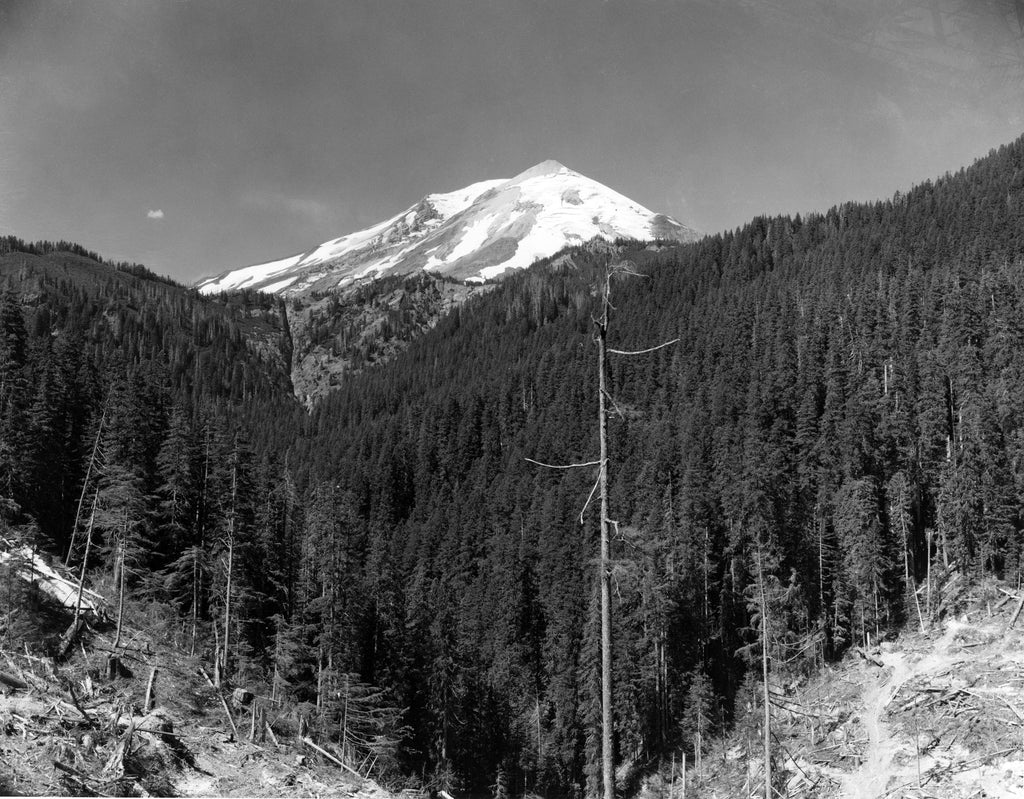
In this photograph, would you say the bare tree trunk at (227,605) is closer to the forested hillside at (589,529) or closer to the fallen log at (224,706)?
the forested hillside at (589,529)

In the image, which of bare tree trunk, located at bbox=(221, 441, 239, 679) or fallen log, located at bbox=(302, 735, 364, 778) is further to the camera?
bare tree trunk, located at bbox=(221, 441, 239, 679)

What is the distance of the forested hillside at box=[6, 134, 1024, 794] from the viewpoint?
37.5 metres

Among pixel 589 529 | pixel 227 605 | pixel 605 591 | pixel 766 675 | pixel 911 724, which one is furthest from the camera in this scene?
pixel 589 529

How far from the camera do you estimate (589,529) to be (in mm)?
70000

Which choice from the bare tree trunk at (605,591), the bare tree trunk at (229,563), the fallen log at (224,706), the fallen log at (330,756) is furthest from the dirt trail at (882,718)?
the bare tree trunk at (229,563)

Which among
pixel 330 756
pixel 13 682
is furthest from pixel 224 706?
pixel 13 682

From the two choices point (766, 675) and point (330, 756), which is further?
point (766, 675)

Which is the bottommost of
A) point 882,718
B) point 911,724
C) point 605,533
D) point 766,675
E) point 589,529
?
point 882,718

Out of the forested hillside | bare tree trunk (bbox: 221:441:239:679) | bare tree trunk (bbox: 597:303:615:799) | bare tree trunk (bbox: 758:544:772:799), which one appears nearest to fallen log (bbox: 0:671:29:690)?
the forested hillside

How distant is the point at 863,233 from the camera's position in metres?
154

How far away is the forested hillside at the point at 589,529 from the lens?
37.5 metres

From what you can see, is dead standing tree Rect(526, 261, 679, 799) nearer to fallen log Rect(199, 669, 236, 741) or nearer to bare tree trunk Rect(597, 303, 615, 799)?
bare tree trunk Rect(597, 303, 615, 799)

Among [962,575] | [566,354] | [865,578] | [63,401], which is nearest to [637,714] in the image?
[865,578]

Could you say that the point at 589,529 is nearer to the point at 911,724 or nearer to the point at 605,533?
the point at 911,724
